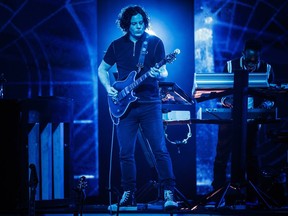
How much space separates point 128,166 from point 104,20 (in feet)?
8.67

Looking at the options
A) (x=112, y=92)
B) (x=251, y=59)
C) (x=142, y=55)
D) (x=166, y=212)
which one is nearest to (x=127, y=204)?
(x=166, y=212)

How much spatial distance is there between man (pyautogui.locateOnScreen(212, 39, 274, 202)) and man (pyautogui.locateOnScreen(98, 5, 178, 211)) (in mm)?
→ 1074

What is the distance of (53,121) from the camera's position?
6.14 metres

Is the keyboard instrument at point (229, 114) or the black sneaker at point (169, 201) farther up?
the keyboard instrument at point (229, 114)

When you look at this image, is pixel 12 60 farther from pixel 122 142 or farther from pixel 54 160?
pixel 122 142

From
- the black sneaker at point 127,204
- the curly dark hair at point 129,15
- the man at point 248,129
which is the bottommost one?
the black sneaker at point 127,204

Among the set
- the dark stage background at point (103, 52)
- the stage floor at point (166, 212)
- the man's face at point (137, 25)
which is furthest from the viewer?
the dark stage background at point (103, 52)

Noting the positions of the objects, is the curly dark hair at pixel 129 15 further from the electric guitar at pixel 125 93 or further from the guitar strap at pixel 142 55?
the electric guitar at pixel 125 93

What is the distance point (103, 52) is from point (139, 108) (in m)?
1.97

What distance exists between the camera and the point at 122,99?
5.62 m

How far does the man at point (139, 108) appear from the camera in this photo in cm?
551

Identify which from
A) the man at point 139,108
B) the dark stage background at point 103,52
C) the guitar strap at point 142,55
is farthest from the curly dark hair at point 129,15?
the dark stage background at point 103,52

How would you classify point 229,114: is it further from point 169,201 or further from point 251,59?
point 169,201

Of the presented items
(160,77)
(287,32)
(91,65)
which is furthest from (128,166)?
(287,32)
